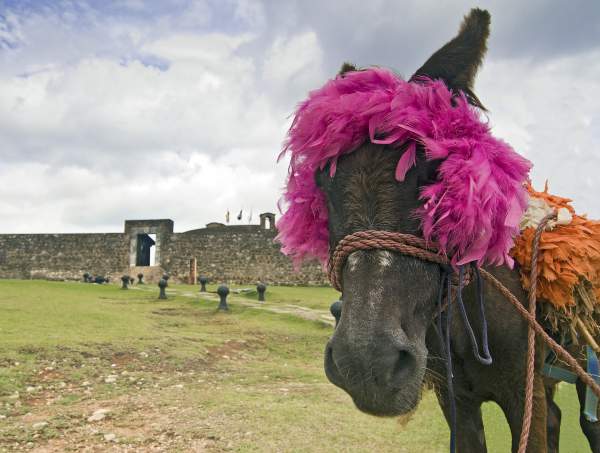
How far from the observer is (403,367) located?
1.42 metres

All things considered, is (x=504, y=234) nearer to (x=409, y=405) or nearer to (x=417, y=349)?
(x=417, y=349)

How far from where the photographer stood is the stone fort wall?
92.4 ft

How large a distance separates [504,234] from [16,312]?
30.9 feet

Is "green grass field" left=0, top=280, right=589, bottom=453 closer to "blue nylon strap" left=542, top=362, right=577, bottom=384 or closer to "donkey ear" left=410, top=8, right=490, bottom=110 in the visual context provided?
"blue nylon strap" left=542, top=362, right=577, bottom=384

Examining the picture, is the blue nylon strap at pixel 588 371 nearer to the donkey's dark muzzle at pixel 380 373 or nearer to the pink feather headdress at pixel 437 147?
the pink feather headdress at pixel 437 147

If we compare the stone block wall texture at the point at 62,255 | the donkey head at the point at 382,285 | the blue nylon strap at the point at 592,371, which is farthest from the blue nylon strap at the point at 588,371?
the stone block wall texture at the point at 62,255

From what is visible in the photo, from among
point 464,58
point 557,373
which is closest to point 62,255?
point 557,373

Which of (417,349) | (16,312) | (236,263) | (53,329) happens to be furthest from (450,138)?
(236,263)

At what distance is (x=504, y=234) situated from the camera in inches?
68.2

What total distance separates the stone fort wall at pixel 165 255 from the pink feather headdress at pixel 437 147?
25.3 metres

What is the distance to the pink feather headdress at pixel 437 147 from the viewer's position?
1.60m

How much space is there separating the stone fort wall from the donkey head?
83.4 ft

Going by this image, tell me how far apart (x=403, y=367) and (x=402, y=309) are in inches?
7.1

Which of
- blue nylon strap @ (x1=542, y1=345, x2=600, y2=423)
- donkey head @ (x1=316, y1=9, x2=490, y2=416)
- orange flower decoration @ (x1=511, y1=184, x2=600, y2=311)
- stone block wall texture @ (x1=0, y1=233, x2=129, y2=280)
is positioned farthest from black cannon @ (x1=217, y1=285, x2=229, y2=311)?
stone block wall texture @ (x1=0, y1=233, x2=129, y2=280)
